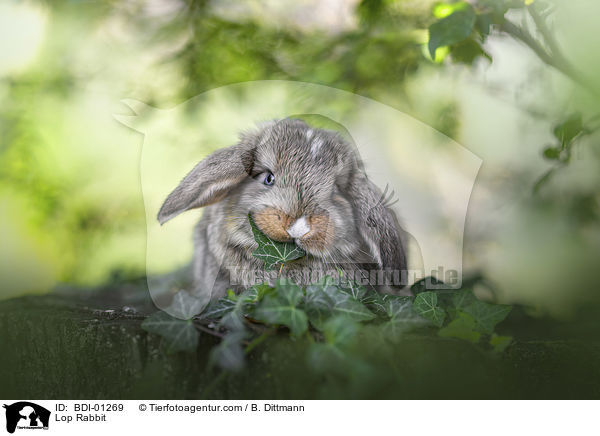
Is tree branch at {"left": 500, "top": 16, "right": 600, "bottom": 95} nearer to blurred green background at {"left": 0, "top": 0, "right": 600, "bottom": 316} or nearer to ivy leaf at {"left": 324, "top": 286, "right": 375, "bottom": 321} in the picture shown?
blurred green background at {"left": 0, "top": 0, "right": 600, "bottom": 316}

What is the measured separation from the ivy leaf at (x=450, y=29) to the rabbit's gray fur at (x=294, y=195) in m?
0.29

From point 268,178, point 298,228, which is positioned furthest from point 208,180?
point 298,228

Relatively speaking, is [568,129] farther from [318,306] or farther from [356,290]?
[318,306]

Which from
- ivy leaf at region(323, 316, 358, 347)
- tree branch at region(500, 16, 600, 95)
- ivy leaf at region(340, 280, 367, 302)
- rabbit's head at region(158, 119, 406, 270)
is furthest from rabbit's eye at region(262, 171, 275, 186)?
tree branch at region(500, 16, 600, 95)

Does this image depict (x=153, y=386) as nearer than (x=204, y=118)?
Yes

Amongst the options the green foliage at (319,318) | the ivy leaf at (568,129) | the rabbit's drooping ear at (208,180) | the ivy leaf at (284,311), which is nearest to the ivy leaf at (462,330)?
the green foliage at (319,318)

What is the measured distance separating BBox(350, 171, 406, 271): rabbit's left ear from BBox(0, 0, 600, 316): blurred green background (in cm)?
21

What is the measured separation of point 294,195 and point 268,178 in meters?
0.10

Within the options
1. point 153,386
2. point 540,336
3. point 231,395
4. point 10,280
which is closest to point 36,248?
point 10,280

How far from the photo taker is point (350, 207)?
1089 mm

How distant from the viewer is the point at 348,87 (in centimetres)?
121

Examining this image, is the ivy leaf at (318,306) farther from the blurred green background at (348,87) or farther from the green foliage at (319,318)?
the blurred green background at (348,87)
